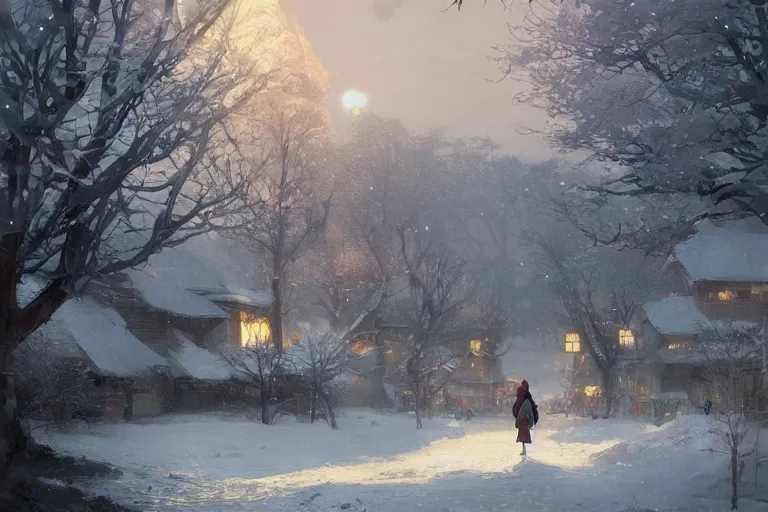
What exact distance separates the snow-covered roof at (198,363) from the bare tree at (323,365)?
11.5ft

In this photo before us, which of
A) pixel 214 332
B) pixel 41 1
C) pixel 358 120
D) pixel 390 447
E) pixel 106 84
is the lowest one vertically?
pixel 390 447

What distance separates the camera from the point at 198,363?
32750 mm

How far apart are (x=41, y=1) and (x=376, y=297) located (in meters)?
30.7

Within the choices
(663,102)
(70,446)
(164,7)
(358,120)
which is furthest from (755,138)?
(358,120)

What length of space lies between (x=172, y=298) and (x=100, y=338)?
6108 millimetres

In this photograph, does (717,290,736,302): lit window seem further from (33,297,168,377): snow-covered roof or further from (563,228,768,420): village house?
(33,297,168,377): snow-covered roof

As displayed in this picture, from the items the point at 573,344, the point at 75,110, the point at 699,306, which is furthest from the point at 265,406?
the point at 699,306

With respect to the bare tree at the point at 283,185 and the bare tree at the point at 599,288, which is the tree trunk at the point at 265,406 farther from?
the bare tree at the point at 599,288

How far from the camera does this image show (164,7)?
11.1 meters

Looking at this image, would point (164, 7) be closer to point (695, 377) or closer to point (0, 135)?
point (0, 135)

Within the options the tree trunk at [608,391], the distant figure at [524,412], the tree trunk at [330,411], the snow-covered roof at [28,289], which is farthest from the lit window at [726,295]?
the snow-covered roof at [28,289]

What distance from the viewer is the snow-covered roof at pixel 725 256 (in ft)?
151

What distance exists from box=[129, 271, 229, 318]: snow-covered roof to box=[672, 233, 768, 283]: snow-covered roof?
29833mm

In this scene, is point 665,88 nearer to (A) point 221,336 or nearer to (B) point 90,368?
(B) point 90,368
